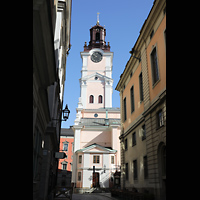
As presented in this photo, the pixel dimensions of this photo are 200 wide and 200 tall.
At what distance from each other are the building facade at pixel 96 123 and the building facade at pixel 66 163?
12.8 metres

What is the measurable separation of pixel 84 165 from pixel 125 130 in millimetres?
18820

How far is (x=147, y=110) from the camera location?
15969 millimetres

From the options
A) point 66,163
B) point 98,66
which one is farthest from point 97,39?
point 66,163

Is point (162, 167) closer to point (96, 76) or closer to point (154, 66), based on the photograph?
point (154, 66)

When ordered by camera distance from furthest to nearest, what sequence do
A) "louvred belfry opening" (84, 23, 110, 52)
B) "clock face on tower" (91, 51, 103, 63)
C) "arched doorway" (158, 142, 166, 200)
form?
"louvred belfry opening" (84, 23, 110, 52) < "clock face on tower" (91, 51, 103, 63) < "arched doorway" (158, 142, 166, 200)

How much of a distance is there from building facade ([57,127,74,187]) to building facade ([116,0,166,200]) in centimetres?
3703

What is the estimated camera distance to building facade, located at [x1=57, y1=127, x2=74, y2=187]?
55.8 m

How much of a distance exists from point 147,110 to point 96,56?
46.3m

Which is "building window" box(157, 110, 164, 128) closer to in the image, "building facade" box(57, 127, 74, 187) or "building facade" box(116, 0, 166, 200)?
"building facade" box(116, 0, 166, 200)

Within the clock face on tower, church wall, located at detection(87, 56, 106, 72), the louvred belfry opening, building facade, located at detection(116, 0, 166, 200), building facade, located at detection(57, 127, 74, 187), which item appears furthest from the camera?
the louvred belfry opening

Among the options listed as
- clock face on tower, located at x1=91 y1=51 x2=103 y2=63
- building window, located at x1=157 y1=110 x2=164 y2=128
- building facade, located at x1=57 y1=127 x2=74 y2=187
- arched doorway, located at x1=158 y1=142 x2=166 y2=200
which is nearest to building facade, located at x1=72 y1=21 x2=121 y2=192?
clock face on tower, located at x1=91 y1=51 x2=103 y2=63

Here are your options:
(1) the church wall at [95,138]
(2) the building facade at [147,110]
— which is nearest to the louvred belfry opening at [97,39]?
(1) the church wall at [95,138]
